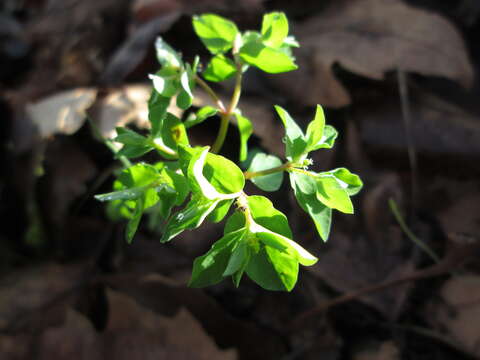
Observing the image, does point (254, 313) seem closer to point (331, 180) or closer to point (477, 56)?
point (331, 180)

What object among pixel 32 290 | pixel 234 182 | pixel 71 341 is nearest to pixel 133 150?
pixel 234 182

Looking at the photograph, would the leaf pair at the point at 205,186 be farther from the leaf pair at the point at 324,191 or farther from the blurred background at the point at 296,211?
the blurred background at the point at 296,211

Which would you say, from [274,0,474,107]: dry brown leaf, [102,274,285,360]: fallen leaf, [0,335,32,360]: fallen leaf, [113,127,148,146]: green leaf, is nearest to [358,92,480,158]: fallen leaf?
[274,0,474,107]: dry brown leaf

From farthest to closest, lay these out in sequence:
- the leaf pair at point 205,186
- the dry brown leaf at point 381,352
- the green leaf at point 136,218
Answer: the dry brown leaf at point 381,352 → the green leaf at point 136,218 → the leaf pair at point 205,186

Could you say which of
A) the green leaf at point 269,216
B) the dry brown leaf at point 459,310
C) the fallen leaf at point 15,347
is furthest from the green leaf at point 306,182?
the fallen leaf at point 15,347

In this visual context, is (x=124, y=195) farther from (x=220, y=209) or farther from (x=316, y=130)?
(x=316, y=130)
